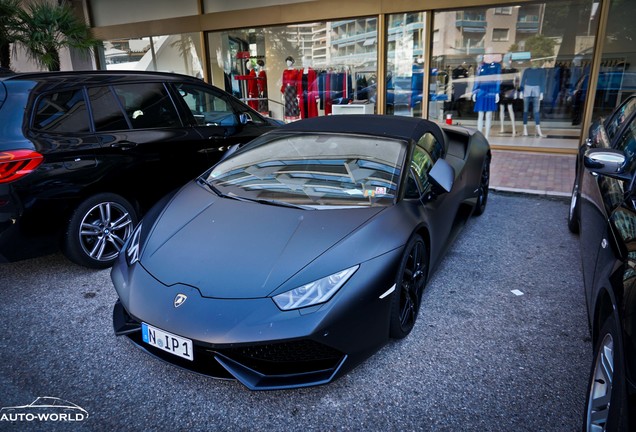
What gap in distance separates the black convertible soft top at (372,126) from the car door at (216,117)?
1306 millimetres

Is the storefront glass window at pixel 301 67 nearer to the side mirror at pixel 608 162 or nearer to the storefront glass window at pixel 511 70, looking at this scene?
the storefront glass window at pixel 511 70

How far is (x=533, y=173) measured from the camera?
6.88 meters

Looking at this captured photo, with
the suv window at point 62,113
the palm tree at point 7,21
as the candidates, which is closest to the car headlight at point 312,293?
the suv window at point 62,113

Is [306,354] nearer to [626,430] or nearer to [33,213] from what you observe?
[626,430]

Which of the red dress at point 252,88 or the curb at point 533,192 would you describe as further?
the red dress at point 252,88

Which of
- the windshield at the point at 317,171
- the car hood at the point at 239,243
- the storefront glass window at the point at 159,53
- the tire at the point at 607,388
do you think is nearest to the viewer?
the tire at the point at 607,388

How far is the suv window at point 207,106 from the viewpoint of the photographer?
15.4ft

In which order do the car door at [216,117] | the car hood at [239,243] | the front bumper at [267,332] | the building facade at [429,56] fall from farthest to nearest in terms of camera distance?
the building facade at [429,56], the car door at [216,117], the car hood at [239,243], the front bumper at [267,332]

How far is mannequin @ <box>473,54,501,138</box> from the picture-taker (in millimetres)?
9505

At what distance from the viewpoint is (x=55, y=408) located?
223 cm

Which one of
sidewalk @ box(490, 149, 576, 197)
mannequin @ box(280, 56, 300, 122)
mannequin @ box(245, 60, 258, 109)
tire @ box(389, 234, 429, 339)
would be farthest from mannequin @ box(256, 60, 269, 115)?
tire @ box(389, 234, 429, 339)

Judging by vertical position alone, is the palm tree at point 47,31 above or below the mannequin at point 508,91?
above

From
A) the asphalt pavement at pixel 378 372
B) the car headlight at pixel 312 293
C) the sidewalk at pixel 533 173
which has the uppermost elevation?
the car headlight at pixel 312 293

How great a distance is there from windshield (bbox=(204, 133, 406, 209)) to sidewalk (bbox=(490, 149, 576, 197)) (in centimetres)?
359
